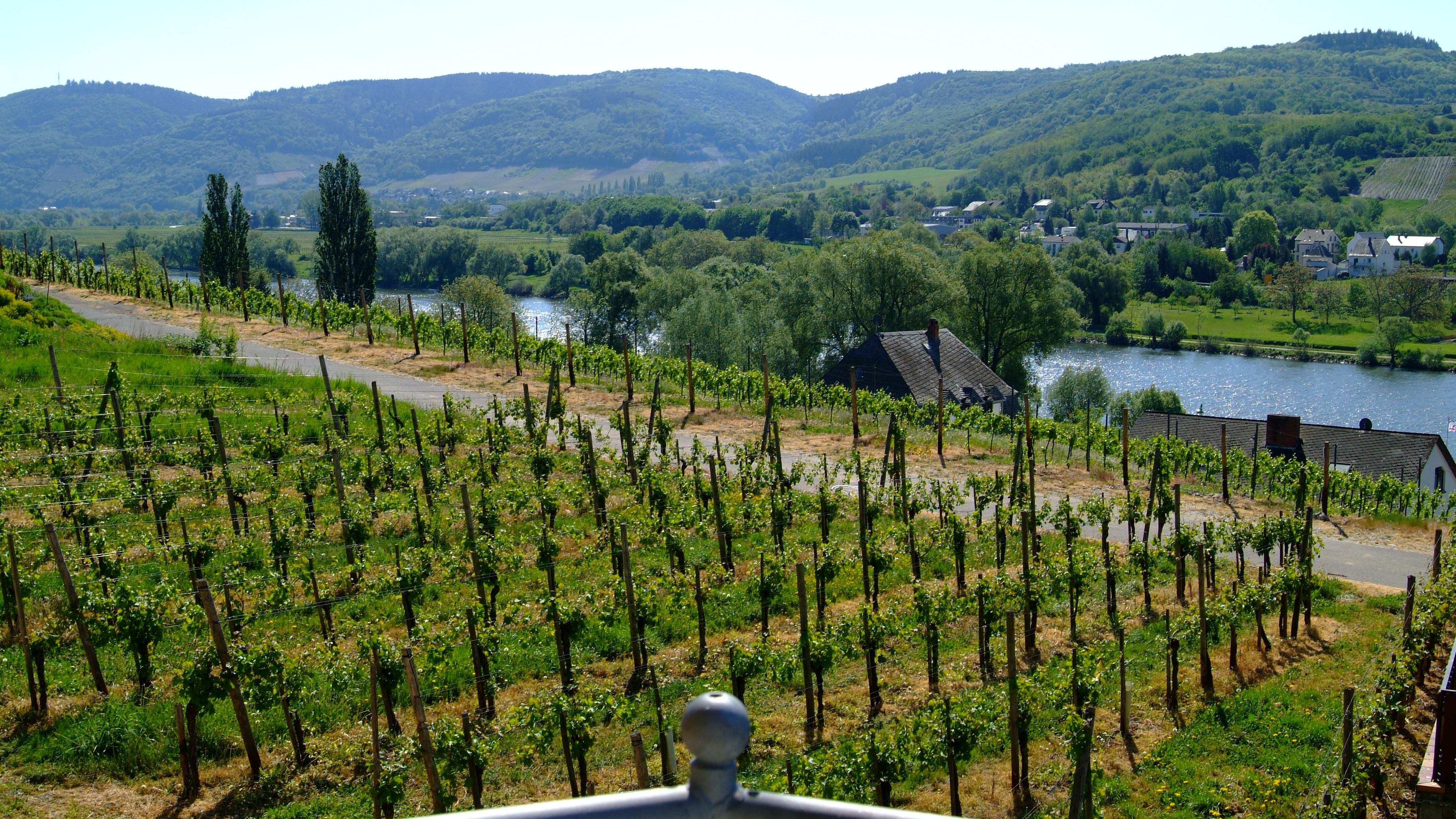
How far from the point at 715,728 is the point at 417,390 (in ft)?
88.1

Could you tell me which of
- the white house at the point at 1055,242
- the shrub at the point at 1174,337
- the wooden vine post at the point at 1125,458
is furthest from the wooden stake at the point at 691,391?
the white house at the point at 1055,242

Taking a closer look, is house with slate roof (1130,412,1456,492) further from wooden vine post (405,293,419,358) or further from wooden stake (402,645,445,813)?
wooden stake (402,645,445,813)

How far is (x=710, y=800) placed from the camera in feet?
5.57

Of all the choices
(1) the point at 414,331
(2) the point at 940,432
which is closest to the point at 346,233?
(1) the point at 414,331

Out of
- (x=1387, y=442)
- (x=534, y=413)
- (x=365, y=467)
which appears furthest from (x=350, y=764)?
(x=1387, y=442)

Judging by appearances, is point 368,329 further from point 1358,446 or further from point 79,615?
point 1358,446

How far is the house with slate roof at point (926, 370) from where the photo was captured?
42312mm

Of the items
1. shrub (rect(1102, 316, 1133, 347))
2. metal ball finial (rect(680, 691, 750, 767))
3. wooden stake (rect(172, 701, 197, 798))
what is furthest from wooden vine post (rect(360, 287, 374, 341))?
shrub (rect(1102, 316, 1133, 347))

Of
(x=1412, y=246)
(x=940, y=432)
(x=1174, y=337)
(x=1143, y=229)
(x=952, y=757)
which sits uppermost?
(x=1143, y=229)

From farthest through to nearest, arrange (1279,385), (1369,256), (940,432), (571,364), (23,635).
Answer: (1369,256) < (1279,385) < (571,364) < (940,432) < (23,635)

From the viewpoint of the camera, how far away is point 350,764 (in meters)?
9.96

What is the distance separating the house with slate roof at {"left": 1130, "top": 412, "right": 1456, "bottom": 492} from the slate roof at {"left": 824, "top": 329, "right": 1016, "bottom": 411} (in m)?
8.01

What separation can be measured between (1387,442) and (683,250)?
249 feet

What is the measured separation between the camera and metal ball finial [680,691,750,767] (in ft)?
5.21
